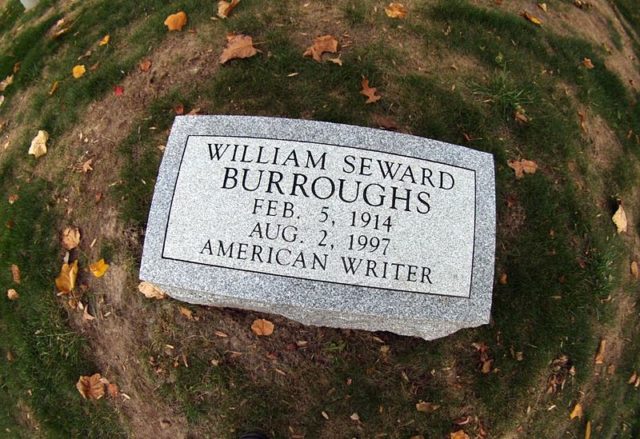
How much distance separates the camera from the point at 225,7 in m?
3.62

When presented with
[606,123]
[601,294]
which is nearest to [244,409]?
[601,294]

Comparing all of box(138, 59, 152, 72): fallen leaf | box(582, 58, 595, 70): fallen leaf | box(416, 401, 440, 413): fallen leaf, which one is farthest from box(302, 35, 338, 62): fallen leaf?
box(416, 401, 440, 413): fallen leaf

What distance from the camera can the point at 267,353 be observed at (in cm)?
297

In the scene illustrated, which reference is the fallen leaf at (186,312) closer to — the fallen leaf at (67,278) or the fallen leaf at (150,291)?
the fallen leaf at (150,291)

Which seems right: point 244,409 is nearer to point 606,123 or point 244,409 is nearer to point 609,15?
point 606,123

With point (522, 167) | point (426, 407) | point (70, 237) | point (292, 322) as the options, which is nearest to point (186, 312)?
point (292, 322)

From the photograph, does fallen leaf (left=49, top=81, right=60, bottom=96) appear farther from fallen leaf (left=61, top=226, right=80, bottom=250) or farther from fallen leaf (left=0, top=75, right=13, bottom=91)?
fallen leaf (left=61, top=226, right=80, bottom=250)

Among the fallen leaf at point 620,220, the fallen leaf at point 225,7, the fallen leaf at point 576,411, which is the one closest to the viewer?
the fallen leaf at point 576,411

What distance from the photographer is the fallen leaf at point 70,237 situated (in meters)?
3.27

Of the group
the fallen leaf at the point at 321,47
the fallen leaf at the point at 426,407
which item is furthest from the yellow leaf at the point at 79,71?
the fallen leaf at the point at 426,407

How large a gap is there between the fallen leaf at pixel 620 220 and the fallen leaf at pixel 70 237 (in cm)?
402

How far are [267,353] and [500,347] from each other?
1576mm

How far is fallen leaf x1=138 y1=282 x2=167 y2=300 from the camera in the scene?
119 inches

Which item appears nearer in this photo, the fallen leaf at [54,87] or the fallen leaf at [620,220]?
the fallen leaf at [620,220]
